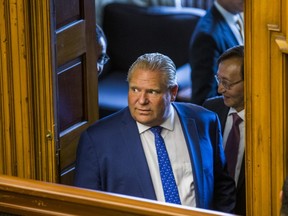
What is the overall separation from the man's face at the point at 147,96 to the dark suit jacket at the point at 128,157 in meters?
0.06

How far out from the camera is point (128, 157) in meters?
3.65

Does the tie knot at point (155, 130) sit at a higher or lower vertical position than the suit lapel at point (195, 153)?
higher

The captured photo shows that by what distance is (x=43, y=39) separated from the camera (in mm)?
3648

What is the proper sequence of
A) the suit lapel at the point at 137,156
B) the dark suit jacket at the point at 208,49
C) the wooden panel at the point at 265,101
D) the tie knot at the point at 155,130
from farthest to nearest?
the dark suit jacket at the point at 208,49
the tie knot at the point at 155,130
the suit lapel at the point at 137,156
the wooden panel at the point at 265,101

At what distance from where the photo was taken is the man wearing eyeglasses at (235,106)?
4.01 metres

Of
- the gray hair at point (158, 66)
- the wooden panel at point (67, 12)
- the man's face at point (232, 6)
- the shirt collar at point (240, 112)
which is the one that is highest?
the wooden panel at point (67, 12)

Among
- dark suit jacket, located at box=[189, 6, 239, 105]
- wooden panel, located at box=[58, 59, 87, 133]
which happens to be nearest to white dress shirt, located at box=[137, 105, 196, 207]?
wooden panel, located at box=[58, 59, 87, 133]

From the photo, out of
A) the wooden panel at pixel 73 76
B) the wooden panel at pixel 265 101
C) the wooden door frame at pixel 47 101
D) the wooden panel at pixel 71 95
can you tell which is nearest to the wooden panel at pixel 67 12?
the wooden panel at pixel 73 76

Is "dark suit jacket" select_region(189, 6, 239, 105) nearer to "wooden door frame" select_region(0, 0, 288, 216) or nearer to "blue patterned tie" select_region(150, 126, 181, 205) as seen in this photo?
"blue patterned tie" select_region(150, 126, 181, 205)

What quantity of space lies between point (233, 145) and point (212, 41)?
1.29 metres

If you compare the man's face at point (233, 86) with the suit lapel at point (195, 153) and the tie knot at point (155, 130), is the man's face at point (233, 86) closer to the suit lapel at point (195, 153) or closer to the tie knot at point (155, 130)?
the suit lapel at point (195, 153)

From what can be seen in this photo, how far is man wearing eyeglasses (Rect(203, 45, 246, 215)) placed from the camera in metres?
4.01

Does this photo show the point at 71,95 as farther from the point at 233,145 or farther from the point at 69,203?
the point at 69,203

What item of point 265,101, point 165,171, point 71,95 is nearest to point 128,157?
point 165,171
